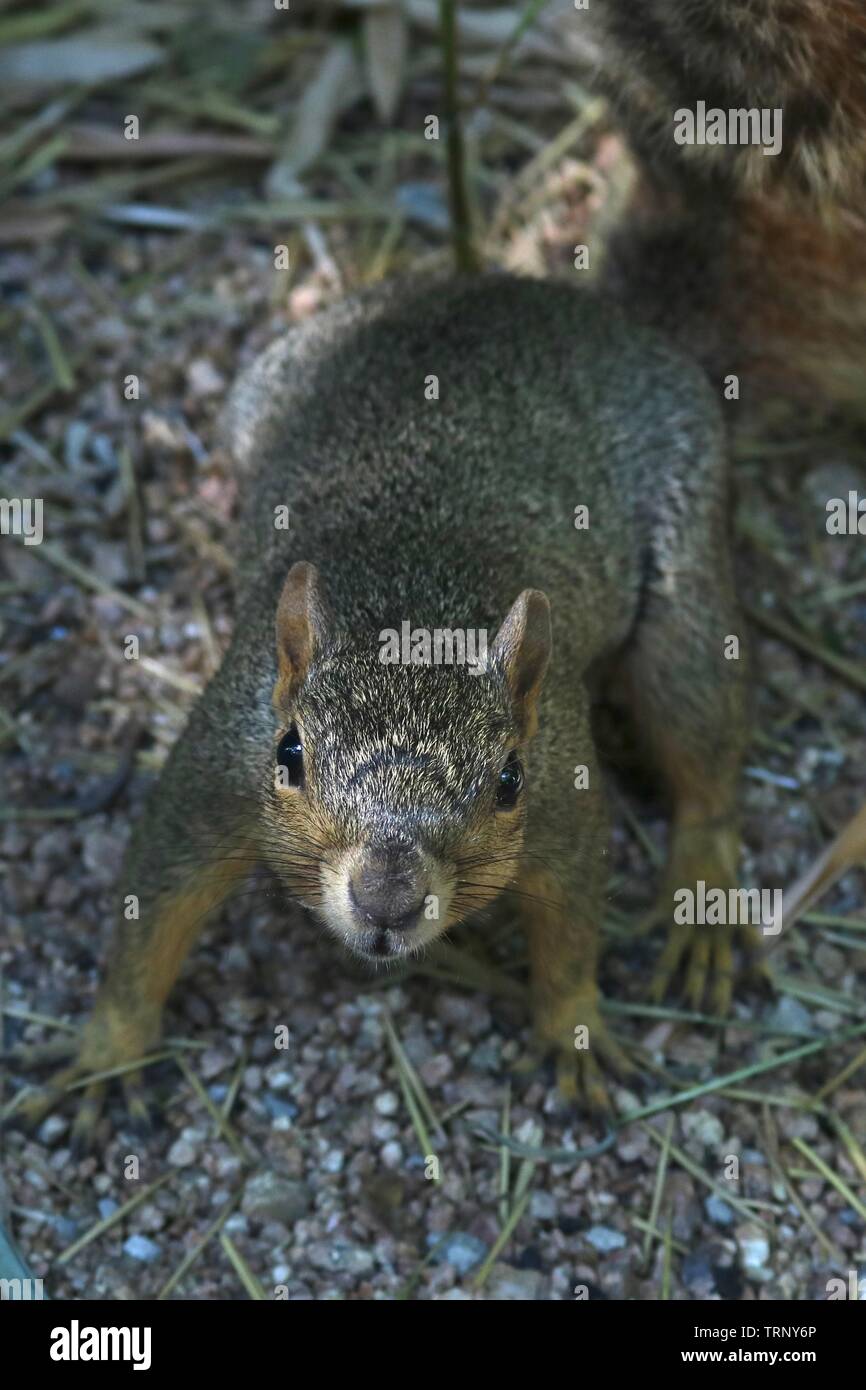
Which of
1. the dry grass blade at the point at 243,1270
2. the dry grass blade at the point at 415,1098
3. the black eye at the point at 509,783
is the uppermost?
the black eye at the point at 509,783

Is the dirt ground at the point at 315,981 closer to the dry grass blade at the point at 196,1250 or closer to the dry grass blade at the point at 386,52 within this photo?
the dry grass blade at the point at 196,1250

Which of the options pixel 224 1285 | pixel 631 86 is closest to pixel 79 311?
pixel 631 86

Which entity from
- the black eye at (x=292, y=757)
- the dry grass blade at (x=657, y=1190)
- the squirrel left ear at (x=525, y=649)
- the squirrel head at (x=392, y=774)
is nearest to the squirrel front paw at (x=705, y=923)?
the dry grass blade at (x=657, y=1190)

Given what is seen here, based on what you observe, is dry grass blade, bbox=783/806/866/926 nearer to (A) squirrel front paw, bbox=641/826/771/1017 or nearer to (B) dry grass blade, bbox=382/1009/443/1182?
(A) squirrel front paw, bbox=641/826/771/1017

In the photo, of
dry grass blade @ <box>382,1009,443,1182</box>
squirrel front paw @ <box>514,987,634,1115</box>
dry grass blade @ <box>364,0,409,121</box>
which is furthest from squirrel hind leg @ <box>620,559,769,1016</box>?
dry grass blade @ <box>364,0,409,121</box>

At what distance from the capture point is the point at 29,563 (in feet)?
17.2

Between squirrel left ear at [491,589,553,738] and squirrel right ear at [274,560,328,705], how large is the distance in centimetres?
39

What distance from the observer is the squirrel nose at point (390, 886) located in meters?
3.29

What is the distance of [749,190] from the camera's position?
4.72 meters

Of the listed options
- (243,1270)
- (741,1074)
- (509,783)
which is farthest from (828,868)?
(243,1270)

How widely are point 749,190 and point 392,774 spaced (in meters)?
2.26

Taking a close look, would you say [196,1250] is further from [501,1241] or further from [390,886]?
[390,886]

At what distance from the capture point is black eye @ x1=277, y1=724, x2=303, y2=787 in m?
3.60
